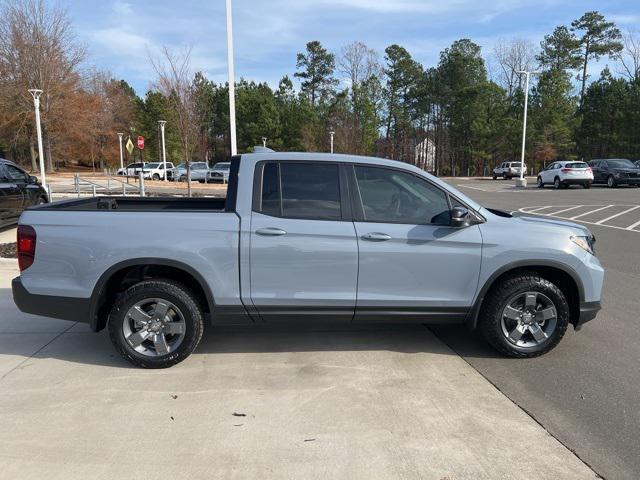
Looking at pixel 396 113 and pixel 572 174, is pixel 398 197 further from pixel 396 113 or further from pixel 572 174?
pixel 396 113

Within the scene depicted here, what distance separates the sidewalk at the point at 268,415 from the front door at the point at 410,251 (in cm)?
56

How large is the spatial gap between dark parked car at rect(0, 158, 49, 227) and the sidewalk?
6218 millimetres

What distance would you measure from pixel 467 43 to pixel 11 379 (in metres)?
74.2

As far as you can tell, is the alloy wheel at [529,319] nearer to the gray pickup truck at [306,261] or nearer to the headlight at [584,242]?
the gray pickup truck at [306,261]

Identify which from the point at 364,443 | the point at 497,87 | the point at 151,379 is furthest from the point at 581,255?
the point at 497,87

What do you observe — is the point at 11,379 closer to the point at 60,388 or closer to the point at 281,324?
the point at 60,388

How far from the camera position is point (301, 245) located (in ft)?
13.5

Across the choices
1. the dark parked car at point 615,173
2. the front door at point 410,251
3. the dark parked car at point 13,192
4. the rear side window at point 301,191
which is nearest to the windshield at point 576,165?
the dark parked car at point 615,173

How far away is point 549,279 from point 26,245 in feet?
14.8

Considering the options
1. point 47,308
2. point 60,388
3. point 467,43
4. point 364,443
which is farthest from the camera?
point 467,43

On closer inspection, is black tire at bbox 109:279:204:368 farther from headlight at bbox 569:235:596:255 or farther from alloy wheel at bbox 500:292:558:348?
headlight at bbox 569:235:596:255

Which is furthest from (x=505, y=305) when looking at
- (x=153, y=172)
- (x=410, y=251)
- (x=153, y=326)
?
(x=153, y=172)

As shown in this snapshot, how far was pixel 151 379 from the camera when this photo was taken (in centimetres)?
407

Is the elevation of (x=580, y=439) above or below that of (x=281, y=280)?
below
